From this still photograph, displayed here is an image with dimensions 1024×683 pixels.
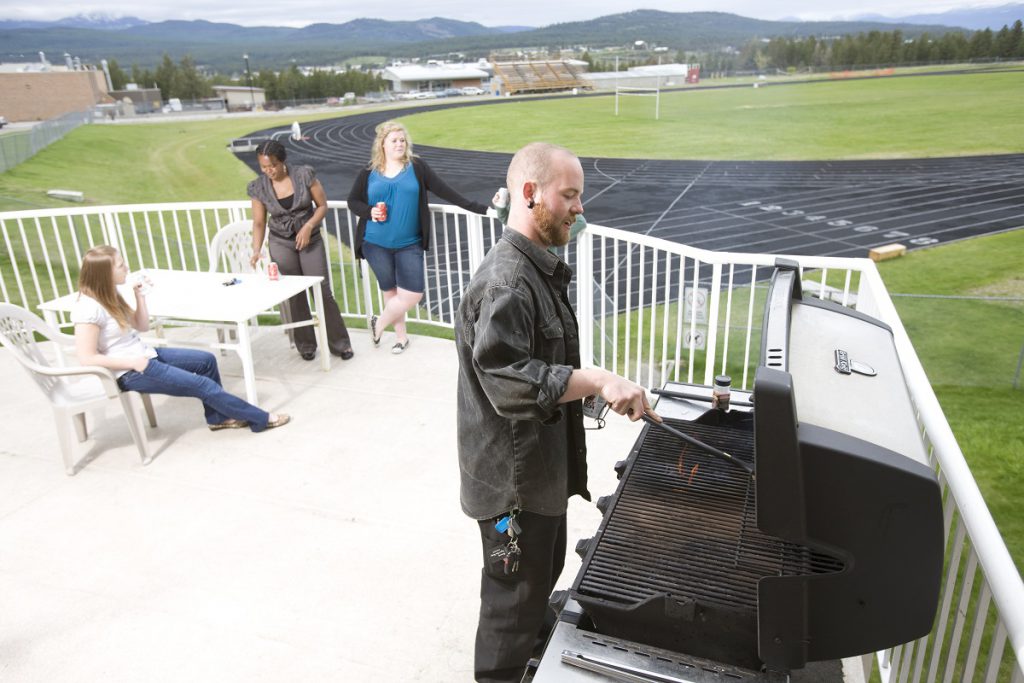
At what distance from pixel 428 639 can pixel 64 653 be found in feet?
4.18

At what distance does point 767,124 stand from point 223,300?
8392 mm

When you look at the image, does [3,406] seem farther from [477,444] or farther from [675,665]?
[675,665]

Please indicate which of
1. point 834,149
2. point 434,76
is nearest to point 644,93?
point 834,149

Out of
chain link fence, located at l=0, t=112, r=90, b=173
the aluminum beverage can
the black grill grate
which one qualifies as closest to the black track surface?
chain link fence, located at l=0, t=112, r=90, b=173

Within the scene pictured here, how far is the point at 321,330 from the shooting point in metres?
4.59

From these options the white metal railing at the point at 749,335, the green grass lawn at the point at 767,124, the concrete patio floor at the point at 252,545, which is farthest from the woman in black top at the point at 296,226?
the green grass lawn at the point at 767,124

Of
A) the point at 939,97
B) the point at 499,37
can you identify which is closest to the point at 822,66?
the point at 939,97

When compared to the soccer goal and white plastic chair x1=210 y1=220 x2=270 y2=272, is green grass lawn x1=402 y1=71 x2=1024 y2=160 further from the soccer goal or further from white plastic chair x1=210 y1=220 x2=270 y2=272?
white plastic chair x1=210 y1=220 x2=270 y2=272

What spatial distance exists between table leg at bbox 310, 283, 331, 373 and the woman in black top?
7.8 inches

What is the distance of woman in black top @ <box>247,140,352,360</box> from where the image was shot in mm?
4465

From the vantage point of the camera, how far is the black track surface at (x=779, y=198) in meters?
8.38

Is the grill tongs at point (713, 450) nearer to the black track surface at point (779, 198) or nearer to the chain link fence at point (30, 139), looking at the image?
the black track surface at point (779, 198)

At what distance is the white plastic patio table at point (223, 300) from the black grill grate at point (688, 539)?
9.54 ft

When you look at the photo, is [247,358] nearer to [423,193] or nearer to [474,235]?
[423,193]
